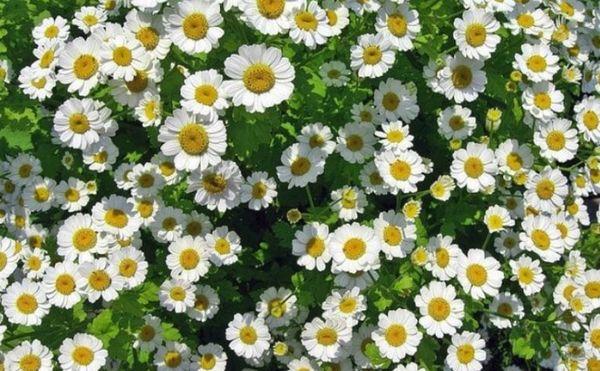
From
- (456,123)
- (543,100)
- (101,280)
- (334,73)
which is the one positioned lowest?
(101,280)

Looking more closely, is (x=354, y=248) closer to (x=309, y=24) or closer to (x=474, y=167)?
(x=474, y=167)

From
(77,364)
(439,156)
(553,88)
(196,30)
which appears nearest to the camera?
(196,30)

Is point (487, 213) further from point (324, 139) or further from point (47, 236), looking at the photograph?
point (47, 236)

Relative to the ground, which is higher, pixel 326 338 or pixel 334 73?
pixel 334 73

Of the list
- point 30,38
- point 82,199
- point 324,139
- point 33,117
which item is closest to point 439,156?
point 324,139

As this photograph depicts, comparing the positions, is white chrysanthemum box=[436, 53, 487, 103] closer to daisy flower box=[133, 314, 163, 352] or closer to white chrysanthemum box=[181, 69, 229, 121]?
white chrysanthemum box=[181, 69, 229, 121]

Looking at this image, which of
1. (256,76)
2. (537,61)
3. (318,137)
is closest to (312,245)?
(318,137)

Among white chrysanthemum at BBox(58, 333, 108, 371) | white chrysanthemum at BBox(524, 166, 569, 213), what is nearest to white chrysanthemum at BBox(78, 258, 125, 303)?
white chrysanthemum at BBox(58, 333, 108, 371)
